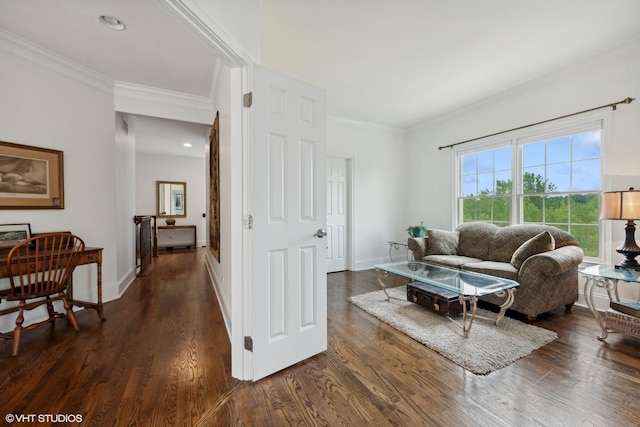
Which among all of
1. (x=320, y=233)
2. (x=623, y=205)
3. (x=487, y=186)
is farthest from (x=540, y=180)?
(x=320, y=233)

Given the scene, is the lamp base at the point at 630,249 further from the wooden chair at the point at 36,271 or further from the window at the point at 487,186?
the wooden chair at the point at 36,271

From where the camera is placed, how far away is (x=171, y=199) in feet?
23.3

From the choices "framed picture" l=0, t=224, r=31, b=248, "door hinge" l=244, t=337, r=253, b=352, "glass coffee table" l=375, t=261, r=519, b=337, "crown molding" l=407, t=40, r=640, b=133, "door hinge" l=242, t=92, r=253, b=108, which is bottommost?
"door hinge" l=244, t=337, r=253, b=352

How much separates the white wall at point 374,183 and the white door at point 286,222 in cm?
260

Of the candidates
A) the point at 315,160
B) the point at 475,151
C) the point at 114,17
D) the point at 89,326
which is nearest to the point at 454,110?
the point at 475,151

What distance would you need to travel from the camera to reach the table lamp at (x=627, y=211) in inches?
87.0

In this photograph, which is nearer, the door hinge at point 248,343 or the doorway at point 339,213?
the door hinge at point 248,343

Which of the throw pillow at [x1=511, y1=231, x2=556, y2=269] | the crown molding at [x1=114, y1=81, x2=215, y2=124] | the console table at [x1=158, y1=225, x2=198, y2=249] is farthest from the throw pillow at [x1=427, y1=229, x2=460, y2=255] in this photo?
the console table at [x1=158, y1=225, x2=198, y2=249]

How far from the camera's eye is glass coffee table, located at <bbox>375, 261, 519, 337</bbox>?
2.20 m

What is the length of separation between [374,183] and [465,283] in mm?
2705

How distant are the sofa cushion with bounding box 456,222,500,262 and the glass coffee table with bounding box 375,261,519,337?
76cm

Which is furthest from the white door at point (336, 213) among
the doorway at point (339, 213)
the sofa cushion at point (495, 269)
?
the sofa cushion at point (495, 269)

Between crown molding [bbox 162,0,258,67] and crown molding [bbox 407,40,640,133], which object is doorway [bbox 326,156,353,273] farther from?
crown molding [bbox 162,0,258,67]

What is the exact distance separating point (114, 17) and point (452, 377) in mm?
3588
